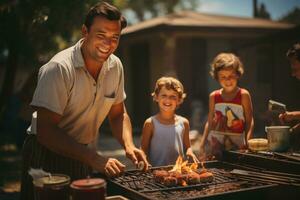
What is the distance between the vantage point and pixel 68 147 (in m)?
3.05

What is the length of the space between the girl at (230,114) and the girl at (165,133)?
45 cm

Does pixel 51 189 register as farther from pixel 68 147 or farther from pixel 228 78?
pixel 228 78

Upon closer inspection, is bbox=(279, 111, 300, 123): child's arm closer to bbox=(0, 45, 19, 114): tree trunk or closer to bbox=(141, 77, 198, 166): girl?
bbox=(141, 77, 198, 166): girl

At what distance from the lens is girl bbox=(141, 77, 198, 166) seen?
4.86m

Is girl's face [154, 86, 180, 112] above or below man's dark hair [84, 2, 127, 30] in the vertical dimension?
below

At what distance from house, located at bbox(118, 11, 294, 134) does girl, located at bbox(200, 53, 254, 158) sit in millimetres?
8890

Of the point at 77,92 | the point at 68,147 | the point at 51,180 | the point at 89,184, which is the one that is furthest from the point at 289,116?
the point at 51,180

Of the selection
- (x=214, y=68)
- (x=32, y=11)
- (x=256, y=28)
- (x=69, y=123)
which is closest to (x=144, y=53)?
(x=256, y=28)

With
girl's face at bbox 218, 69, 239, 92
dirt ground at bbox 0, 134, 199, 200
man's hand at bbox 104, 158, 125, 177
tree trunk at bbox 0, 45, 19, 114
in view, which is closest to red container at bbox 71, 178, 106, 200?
man's hand at bbox 104, 158, 125, 177

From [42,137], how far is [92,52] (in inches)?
31.3

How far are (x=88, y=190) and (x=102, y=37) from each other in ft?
4.56

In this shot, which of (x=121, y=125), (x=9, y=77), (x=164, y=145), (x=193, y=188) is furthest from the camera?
(x=9, y=77)

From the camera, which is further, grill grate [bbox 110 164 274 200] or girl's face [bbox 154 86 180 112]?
girl's face [bbox 154 86 180 112]

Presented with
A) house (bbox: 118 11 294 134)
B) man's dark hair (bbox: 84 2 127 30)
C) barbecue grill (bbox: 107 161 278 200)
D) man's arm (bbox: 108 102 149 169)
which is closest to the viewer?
barbecue grill (bbox: 107 161 278 200)
